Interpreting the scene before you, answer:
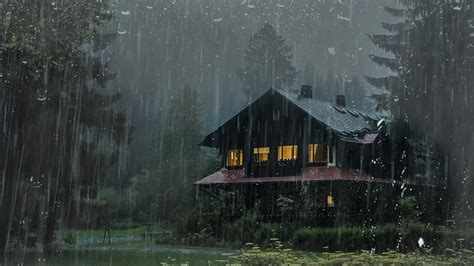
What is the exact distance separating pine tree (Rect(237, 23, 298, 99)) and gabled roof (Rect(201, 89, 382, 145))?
40.5m

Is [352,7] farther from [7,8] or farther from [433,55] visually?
[7,8]

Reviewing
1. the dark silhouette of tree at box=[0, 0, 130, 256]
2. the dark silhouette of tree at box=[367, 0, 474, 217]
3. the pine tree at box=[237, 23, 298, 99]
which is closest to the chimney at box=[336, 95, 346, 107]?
the dark silhouette of tree at box=[367, 0, 474, 217]

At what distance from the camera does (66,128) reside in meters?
27.6

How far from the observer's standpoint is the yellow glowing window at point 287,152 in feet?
116

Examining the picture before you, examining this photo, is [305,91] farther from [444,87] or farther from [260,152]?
[444,87]

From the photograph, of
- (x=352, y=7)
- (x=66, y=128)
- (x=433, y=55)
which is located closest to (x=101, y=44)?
(x=66, y=128)

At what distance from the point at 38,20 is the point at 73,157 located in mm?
7417

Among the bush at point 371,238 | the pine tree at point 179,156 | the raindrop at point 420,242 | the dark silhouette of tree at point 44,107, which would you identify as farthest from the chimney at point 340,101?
the raindrop at point 420,242

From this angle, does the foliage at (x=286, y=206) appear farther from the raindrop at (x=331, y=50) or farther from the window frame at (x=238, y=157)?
the raindrop at (x=331, y=50)

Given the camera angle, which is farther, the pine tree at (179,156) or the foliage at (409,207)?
the pine tree at (179,156)

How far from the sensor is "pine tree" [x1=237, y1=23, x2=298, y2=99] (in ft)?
268

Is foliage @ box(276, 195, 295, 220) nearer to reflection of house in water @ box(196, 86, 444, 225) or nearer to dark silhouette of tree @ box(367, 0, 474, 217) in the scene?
reflection of house in water @ box(196, 86, 444, 225)

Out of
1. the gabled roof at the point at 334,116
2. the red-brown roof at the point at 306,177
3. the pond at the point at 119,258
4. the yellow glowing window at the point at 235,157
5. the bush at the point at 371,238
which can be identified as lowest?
the pond at the point at 119,258

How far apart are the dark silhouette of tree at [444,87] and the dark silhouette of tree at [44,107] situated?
18.1m
